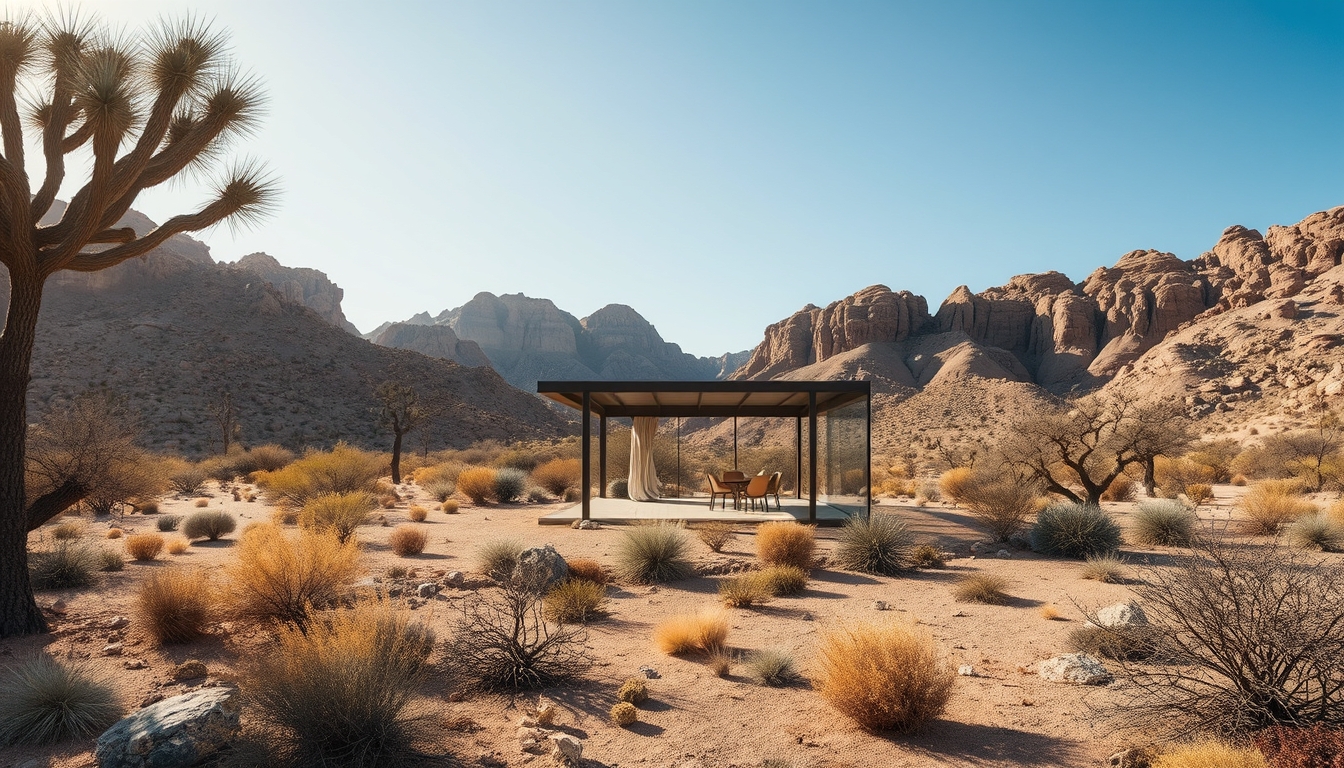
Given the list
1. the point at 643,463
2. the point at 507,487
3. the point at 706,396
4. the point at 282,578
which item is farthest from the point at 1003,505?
the point at 507,487

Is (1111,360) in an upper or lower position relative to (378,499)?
upper

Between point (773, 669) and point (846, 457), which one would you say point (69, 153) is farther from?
point (846, 457)

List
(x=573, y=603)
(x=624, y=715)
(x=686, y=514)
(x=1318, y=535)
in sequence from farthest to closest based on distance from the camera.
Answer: (x=686, y=514) → (x=1318, y=535) → (x=573, y=603) → (x=624, y=715)

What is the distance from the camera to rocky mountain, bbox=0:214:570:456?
111 feet

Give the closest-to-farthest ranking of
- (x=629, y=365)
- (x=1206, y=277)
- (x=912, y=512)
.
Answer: (x=912, y=512), (x=1206, y=277), (x=629, y=365)

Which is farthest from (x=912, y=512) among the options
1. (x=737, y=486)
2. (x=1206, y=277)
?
(x=1206, y=277)

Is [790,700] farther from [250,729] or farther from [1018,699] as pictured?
[250,729]

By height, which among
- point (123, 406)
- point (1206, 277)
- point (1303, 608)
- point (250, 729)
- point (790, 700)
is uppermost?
point (1206, 277)

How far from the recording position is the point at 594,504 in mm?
17484

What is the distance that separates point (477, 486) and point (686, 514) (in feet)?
23.7

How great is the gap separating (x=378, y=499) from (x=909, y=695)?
16.9m

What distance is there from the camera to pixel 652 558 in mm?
9562

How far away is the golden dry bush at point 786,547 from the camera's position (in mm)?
9969

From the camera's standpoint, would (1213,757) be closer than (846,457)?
Yes
